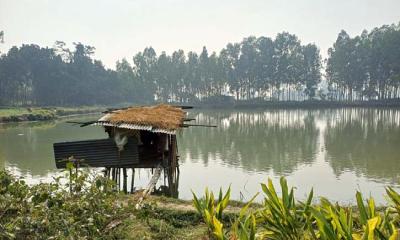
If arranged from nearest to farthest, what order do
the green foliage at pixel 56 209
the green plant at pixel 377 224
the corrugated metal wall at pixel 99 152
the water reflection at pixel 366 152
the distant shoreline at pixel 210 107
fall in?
the green plant at pixel 377 224, the green foliage at pixel 56 209, the corrugated metal wall at pixel 99 152, the water reflection at pixel 366 152, the distant shoreline at pixel 210 107

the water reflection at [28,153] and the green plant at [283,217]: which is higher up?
the green plant at [283,217]

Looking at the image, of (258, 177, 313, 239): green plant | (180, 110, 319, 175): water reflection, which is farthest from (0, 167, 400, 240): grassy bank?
(180, 110, 319, 175): water reflection

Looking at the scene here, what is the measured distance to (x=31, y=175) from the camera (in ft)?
46.9

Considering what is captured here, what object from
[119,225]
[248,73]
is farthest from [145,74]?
[119,225]

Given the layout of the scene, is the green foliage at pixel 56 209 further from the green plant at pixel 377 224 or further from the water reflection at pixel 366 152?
the water reflection at pixel 366 152

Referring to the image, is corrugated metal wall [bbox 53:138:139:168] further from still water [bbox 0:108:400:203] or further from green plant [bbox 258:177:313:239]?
green plant [bbox 258:177:313:239]

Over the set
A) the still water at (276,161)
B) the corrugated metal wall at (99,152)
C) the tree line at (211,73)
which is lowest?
the still water at (276,161)

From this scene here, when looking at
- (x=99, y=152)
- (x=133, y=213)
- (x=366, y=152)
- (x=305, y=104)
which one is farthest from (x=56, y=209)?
(x=305, y=104)

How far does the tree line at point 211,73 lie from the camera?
62.1 meters

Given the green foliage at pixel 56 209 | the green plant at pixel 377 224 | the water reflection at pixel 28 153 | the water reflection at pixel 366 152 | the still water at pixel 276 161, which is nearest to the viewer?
the green plant at pixel 377 224

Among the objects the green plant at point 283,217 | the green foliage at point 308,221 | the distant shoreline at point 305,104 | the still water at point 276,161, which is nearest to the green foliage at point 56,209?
the green foliage at point 308,221

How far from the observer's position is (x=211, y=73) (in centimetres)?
7444

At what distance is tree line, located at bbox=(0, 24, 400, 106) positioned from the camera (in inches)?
2446

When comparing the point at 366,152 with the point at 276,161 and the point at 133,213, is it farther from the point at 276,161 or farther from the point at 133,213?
the point at 133,213
